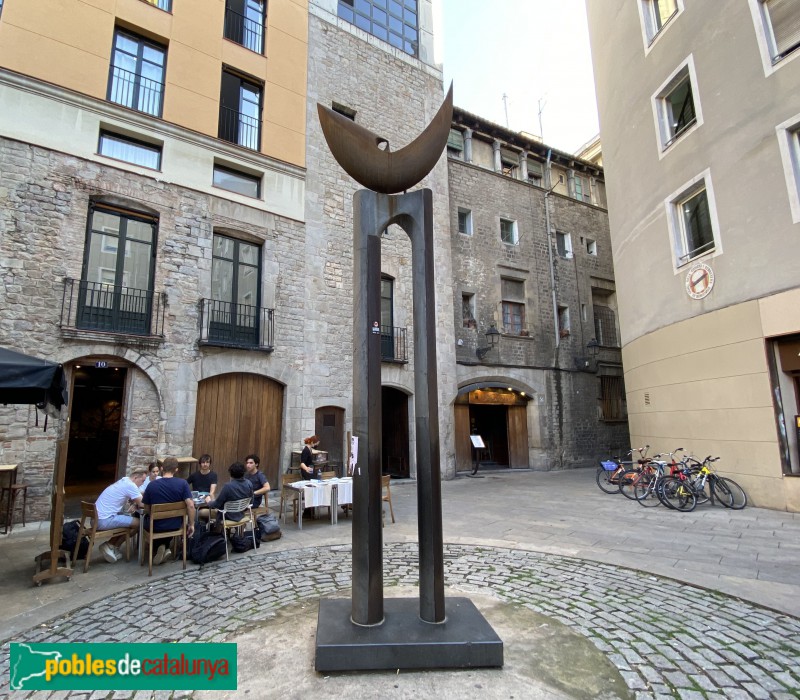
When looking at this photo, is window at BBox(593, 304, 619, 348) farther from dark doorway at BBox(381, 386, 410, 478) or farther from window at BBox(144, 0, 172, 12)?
window at BBox(144, 0, 172, 12)

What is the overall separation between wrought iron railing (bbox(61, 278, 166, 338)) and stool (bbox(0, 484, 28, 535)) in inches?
110

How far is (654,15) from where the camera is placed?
36.2ft

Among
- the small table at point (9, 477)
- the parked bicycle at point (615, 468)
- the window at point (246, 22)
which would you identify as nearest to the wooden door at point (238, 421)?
the small table at point (9, 477)

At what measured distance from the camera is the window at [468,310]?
1499cm

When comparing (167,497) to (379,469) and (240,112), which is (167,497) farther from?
(240,112)

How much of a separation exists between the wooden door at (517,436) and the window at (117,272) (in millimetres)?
11727

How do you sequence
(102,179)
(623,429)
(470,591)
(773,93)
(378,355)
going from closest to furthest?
(378,355) → (470,591) → (773,93) → (102,179) → (623,429)

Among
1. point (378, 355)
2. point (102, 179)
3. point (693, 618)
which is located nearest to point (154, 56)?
point (102, 179)

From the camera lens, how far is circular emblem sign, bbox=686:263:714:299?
9.01 metres

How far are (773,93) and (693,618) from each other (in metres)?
8.97

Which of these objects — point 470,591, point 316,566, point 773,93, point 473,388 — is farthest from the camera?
point 473,388

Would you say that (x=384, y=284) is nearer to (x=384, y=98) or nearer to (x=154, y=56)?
(x=384, y=98)

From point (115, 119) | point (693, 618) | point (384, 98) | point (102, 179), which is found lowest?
point (693, 618)

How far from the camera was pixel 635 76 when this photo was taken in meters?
11.4
